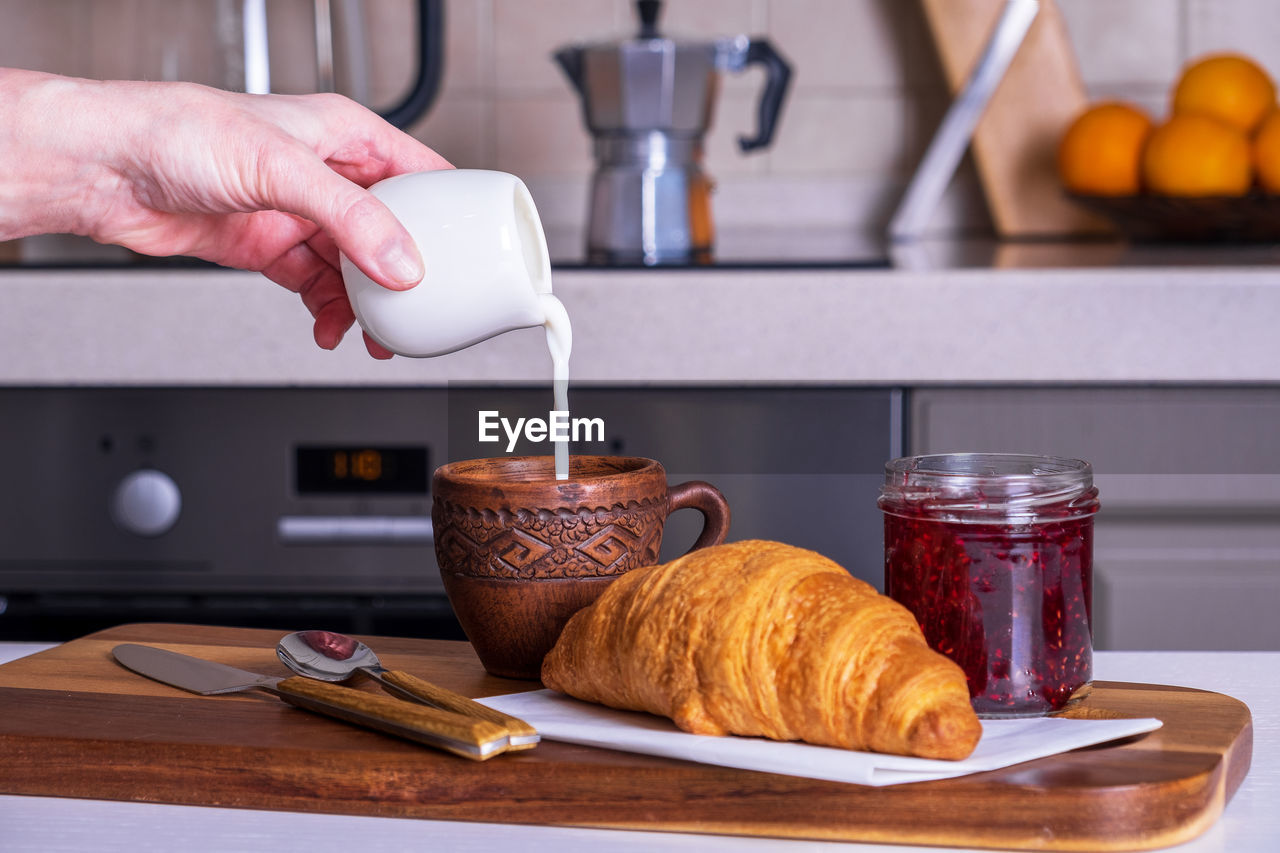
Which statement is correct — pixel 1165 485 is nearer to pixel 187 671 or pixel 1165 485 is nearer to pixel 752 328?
pixel 752 328

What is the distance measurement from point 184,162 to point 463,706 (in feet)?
1.12

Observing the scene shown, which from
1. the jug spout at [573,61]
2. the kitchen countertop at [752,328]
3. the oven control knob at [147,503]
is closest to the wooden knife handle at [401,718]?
the kitchen countertop at [752,328]

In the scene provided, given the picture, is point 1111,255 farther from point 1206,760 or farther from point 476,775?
point 476,775

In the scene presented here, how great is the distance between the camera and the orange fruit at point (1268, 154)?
1.63 metres

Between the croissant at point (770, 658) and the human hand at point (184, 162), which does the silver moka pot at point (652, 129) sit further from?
the croissant at point (770, 658)

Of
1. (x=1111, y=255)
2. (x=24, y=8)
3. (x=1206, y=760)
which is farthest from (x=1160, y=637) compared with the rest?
(x=24, y=8)

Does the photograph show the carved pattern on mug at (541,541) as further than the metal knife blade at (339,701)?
Yes

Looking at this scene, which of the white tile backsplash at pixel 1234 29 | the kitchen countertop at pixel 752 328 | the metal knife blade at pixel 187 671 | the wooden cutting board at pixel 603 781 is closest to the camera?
the wooden cutting board at pixel 603 781

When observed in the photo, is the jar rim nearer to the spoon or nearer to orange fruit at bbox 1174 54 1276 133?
the spoon

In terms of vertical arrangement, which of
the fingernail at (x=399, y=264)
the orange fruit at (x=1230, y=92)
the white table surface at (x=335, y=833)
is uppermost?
the orange fruit at (x=1230, y=92)

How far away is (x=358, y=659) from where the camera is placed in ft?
2.33

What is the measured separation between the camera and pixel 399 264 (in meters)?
0.69

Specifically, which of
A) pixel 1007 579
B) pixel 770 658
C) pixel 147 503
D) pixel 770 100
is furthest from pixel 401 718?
pixel 770 100

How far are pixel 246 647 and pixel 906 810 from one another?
417 mm
